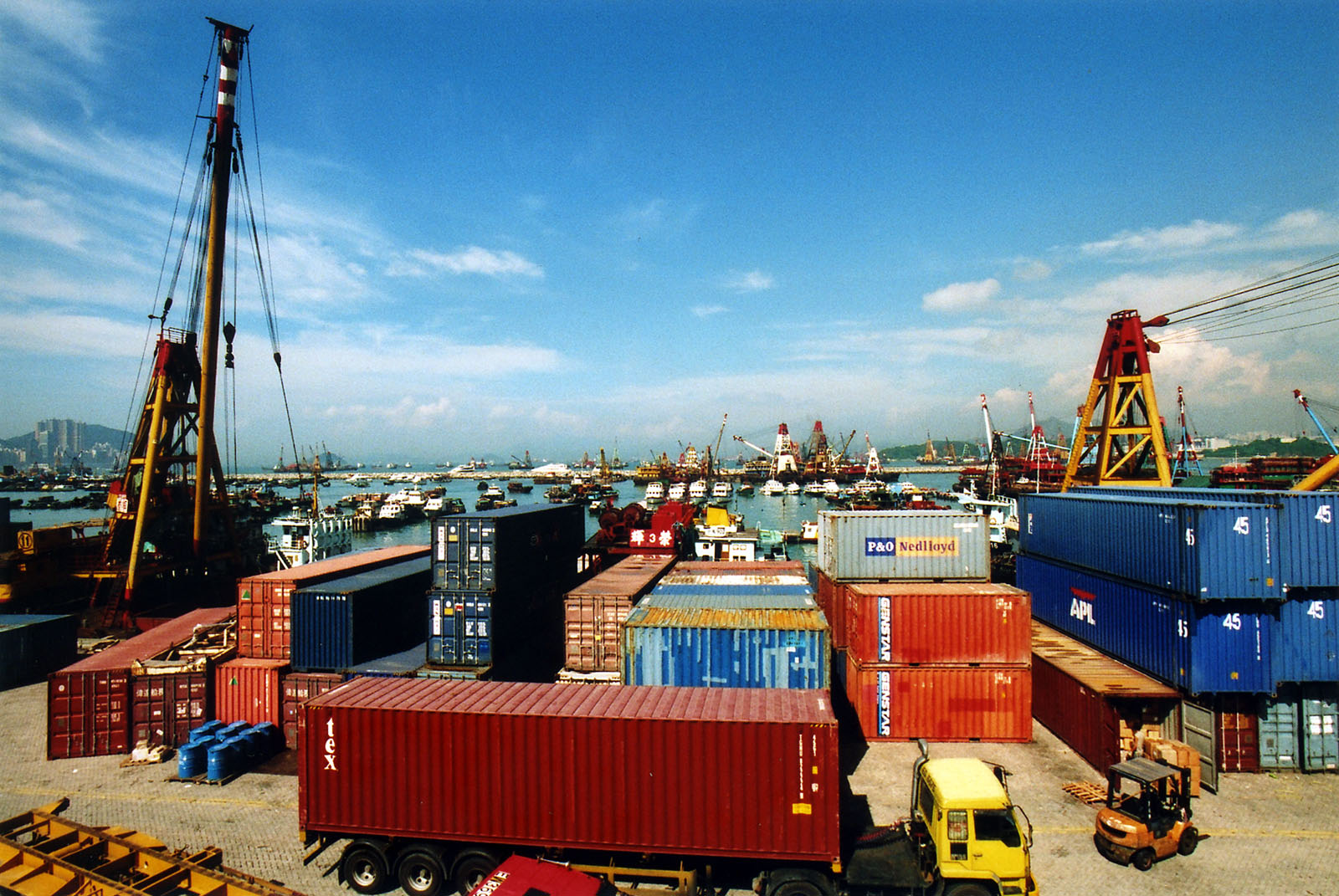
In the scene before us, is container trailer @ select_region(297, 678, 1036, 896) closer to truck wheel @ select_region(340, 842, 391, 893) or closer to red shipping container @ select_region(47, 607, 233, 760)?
truck wheel @ select_region(340, 842, 391, 893)

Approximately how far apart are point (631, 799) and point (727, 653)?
601 cm

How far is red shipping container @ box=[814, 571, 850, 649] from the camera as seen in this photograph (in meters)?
22.4

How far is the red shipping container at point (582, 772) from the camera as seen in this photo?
11.4m

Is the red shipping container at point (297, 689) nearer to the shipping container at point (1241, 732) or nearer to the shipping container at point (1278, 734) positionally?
the shipping container at point (1241, 732)

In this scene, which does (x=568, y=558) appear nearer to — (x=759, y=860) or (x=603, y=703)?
(x=603, y=703)

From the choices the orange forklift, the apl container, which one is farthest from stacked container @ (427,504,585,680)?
the orange forklift

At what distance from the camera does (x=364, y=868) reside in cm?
1263

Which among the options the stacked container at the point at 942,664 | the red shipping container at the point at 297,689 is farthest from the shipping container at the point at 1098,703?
the red shipping container at the point at 297,689

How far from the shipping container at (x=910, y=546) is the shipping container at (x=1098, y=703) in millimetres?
3623

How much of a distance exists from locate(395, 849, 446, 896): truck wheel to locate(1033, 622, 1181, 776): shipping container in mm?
16413

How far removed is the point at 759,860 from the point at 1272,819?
12.7 meters

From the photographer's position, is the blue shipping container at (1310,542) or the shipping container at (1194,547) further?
the blue shipping container at (1310,542)

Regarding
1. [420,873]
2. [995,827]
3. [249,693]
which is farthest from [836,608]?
[249,693]

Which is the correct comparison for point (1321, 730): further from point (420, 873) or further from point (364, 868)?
point (364, 868)
